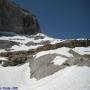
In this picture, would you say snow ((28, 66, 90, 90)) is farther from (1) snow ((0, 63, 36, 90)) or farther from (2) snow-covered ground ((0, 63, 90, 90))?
(1) snow ((0, 63, 36, 90))

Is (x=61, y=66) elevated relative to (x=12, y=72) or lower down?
elevated

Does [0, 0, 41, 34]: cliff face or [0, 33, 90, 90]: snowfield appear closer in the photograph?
[0, 33, 90, 90]: snowfield

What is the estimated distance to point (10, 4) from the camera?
117 meters

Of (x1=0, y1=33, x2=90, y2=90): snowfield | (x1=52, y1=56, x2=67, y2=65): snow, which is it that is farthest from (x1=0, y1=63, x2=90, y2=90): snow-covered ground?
(x1=52, y1=56, x2=67, y2=65): snow

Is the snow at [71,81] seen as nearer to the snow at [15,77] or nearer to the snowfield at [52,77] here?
the snowfield at [52,77]

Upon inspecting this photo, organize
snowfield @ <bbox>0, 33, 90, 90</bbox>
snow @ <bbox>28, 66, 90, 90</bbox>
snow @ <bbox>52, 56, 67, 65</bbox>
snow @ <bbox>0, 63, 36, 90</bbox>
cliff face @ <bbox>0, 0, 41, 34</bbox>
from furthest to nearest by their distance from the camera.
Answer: cliff face @ <bbox>0, 0, 41, 34</bbox> < snow @ <bbox>52, 56, 67, 65</bbox> < snow @ <bbox>0, 63, 36, 90</bbox> < snowfield @ <bbox>0, 33, 90, 90</bbox> < snow @ <bbox>28, 66, 90, 90</bbox>

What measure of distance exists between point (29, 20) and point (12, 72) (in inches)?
3905

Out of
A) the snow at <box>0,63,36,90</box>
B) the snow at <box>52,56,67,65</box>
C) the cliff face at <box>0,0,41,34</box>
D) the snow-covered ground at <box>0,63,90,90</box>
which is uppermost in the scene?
the cliff face at <box>0,0,41,34</box>

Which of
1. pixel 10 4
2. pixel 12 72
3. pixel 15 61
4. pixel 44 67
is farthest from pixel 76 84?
pixel 10 4

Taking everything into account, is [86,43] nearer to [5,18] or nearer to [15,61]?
[15,61]

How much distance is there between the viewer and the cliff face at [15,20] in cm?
10784

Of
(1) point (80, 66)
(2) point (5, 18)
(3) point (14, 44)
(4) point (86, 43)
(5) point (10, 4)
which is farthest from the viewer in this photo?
(5) point (10, 4)

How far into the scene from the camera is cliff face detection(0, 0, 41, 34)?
108 metres

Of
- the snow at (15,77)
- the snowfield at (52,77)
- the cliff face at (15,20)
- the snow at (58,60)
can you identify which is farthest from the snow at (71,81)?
the cliff face at (15,20)
